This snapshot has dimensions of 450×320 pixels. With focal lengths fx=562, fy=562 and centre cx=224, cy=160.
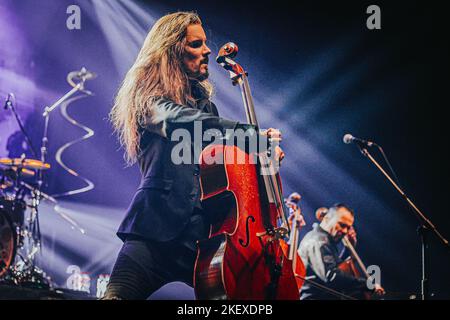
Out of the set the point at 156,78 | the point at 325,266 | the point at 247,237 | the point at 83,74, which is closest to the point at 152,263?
the point at 247,237

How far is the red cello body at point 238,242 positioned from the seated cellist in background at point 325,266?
8.52 ft

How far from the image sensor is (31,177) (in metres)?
6.77

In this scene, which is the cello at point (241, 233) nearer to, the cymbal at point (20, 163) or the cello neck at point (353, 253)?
the cymbal at point (20, 163)

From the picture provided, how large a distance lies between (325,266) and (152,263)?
3.18 m

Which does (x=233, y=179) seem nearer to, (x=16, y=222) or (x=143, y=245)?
(x=143, y=245)

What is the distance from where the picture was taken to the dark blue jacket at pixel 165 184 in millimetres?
3270

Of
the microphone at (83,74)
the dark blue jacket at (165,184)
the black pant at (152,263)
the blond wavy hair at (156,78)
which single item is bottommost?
the black pant at (152,263)

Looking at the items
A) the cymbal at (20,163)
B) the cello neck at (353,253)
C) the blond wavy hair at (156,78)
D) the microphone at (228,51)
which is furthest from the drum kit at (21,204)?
the cello neck at (353,253)

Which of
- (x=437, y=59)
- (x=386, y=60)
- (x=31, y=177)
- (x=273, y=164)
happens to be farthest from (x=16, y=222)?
(x=437, y=59)

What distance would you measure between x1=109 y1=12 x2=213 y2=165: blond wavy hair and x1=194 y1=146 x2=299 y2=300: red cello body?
581 mm

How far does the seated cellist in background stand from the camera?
5840 millimetres

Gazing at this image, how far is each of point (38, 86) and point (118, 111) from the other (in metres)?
3.59

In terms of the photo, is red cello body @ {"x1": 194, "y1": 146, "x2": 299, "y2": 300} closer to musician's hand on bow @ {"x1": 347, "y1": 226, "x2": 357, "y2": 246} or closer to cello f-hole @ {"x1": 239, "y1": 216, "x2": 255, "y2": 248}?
cello f-hole @ {"x1": 239, "y1": 216, "x2": 255, "y2": 248}

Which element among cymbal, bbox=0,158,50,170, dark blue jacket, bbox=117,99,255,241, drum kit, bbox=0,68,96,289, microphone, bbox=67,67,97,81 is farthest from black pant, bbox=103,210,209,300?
microphone, bbox=67,67,97,81
